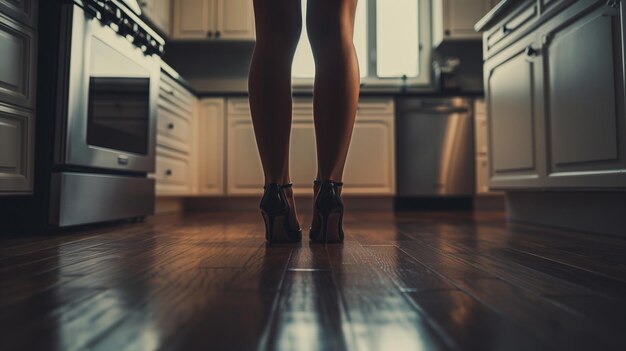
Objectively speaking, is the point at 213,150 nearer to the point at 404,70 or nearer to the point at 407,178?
the point at 407,178

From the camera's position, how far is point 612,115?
1.26 metres

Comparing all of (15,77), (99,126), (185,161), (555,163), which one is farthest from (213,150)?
(555,163)

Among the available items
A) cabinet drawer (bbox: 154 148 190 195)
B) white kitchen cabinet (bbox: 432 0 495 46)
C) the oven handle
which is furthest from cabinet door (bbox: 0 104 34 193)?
white kitchen cabinet (bbox: 432 0 495 46)

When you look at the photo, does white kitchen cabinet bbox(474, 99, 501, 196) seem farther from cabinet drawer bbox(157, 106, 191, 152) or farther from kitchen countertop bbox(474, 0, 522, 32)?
cabinet drawer bbox(157, 106, 191, 152)

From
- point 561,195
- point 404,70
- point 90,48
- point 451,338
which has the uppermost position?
point 404,70

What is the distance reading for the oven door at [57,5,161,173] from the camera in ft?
4.42

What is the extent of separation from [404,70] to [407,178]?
3.51 feet

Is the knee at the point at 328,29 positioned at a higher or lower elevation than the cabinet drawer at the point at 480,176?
higher

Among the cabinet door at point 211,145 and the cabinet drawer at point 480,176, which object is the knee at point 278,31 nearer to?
the cabinet door at point 211,145

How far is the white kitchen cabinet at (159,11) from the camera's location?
115 inches

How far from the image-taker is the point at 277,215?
97 cm

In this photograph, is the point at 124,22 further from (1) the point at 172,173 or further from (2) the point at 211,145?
(2) the point at 211,145

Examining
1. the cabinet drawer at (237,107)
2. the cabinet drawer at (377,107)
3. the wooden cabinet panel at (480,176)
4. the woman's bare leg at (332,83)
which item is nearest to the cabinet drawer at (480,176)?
the wooden cabinet panel at (480,176)

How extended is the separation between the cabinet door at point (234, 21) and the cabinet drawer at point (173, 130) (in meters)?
0.88
